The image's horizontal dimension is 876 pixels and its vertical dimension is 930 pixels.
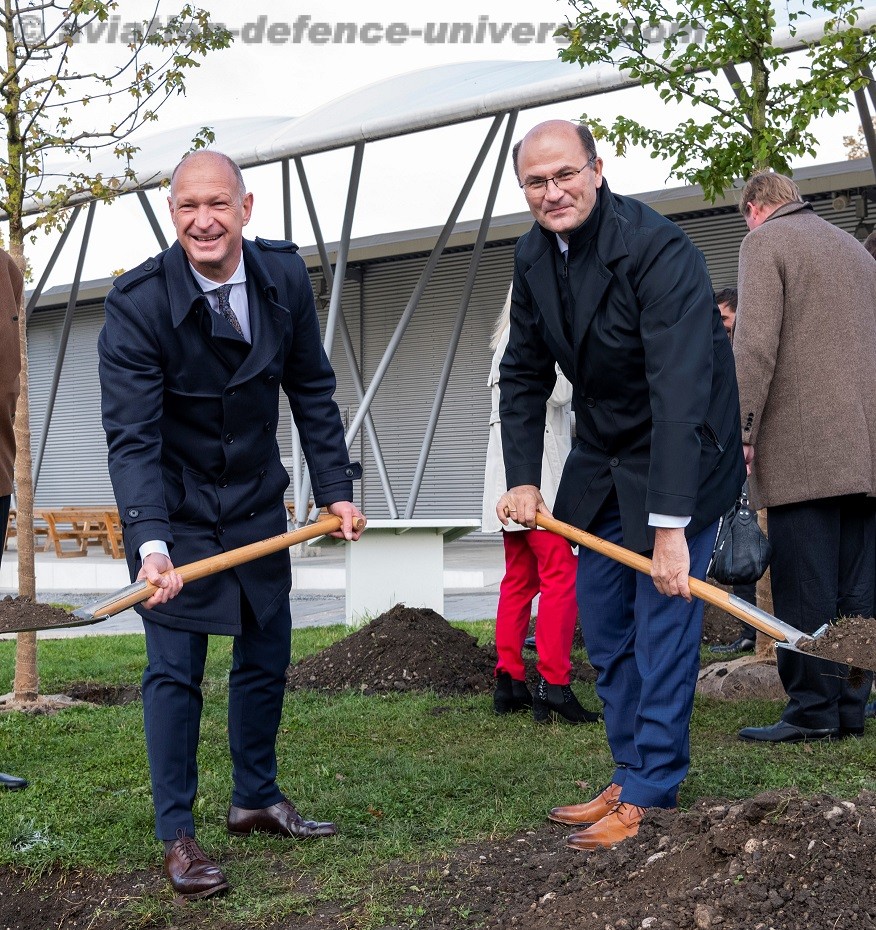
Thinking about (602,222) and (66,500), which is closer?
(602,222)

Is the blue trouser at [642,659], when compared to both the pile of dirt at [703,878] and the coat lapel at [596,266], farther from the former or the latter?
the coat lapel at [596,266]

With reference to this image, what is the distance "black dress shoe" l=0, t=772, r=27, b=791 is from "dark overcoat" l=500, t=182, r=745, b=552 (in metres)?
2.38

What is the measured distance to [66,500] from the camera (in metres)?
29.9

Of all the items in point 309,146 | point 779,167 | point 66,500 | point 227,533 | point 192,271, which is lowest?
point 66,500

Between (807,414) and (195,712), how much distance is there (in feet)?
8.94

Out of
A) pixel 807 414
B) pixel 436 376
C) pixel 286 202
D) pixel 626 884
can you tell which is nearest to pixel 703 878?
pixel 626 884

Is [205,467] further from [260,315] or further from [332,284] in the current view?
[332,284]

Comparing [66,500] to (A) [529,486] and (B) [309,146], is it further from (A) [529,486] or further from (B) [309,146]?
(A) [529,486]

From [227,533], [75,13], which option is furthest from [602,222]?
[75,13]

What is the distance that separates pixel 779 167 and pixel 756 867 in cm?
474

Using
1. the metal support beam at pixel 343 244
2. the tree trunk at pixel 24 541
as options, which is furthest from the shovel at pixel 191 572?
Result: the metal support beam at pixel 343 244

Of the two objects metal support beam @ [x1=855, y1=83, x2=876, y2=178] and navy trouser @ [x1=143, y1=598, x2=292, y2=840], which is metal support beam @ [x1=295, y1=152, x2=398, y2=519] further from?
navy trouser @ [x1=143, y1=598, x2=292, y2=840]

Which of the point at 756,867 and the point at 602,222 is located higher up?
the point at 602,222

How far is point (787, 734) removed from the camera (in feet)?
15.9
